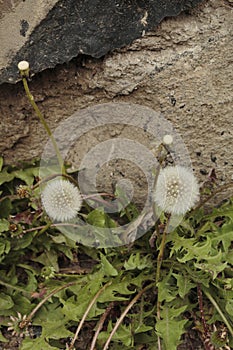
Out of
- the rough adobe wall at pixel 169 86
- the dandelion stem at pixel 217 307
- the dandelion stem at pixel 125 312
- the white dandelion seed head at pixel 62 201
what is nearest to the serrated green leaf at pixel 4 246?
the white dandelion seed head at pixel 62 201

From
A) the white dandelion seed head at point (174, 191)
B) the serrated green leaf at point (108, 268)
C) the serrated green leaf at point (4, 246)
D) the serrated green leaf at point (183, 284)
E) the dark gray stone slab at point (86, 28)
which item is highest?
the dark gray stone slab at point (86, 28)

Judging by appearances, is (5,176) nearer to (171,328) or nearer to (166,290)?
(166,290)

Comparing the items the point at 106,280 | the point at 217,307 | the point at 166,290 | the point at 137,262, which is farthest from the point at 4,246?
the point at 217,307

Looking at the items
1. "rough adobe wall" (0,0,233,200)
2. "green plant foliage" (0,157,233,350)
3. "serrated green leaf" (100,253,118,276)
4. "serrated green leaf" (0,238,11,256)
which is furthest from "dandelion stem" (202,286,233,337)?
"serrated green leaf" (0,238,11,256)

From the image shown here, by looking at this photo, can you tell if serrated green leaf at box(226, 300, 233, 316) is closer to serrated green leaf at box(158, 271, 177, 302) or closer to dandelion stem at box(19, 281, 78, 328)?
serrated green leaf at box(158, 271, 177, 302)

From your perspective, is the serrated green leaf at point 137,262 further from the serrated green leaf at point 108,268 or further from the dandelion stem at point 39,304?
the dandelion stem at point 39,304

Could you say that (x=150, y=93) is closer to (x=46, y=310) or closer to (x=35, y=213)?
(x=35, y=213)
